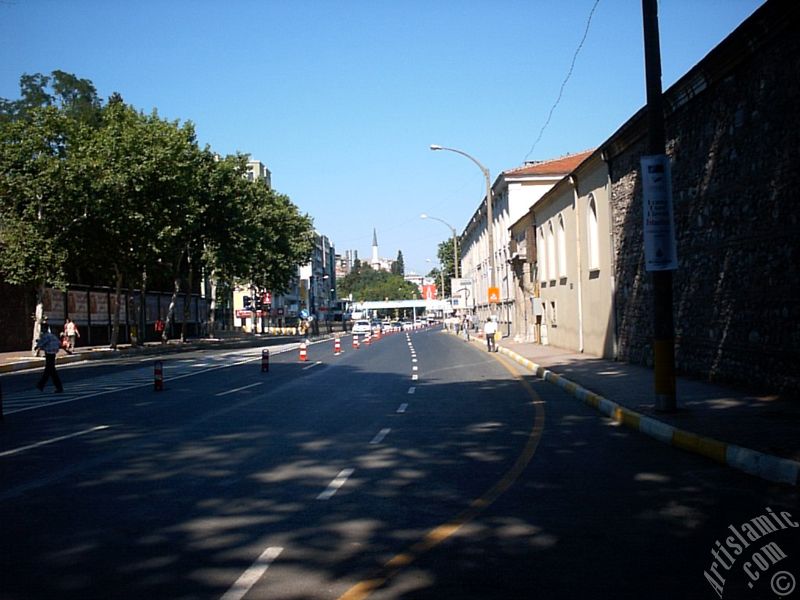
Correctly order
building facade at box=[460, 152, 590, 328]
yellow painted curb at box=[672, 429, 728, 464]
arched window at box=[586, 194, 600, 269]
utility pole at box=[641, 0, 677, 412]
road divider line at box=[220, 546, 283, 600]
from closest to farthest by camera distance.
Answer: road divider line at box=[220, 546, 283, 600], yellow painted curb at box=[672, 429, 728, 464], utility pole at box=[641, 0, 677, 412], arched window at box=[586, 194, 600, 269], building facade at box=[460, 152, 590, 328]

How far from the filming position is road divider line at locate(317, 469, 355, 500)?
318 inches

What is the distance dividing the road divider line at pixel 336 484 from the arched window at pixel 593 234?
20157 mm

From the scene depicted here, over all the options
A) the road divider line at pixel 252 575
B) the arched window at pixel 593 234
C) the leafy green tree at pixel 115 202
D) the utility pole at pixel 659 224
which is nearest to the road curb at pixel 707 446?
the utility pole at pixel 659 224

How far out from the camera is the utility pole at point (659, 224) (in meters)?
12.6

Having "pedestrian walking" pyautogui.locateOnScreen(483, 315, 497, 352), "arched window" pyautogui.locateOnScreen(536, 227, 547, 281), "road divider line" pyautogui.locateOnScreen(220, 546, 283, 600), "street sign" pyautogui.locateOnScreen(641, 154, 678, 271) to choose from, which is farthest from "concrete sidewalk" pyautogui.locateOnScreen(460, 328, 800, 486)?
"arched window" pyautogui.locateOnScreen(536, 227, 547, 281)

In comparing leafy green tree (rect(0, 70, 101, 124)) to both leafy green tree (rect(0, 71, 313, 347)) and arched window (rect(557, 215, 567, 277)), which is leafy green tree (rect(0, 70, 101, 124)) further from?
arched window (rect(557, 215, 567, 277))

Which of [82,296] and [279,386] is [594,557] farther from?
[82,296]

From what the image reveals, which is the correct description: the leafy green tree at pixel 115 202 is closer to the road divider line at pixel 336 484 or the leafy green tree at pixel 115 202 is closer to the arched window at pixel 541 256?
the arched window at pixel 541 256

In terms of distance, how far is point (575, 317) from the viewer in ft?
105

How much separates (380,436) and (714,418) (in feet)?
15.2

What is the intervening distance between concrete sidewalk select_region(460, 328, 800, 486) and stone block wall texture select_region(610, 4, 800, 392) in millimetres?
749

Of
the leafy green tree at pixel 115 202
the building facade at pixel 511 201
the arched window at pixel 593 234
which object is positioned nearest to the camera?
the arched window at pixel 593 234

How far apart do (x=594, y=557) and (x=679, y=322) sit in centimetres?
1442

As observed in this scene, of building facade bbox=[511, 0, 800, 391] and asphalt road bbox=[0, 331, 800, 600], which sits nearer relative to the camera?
asphalt road bbox=[0, 331, 800, 600]
